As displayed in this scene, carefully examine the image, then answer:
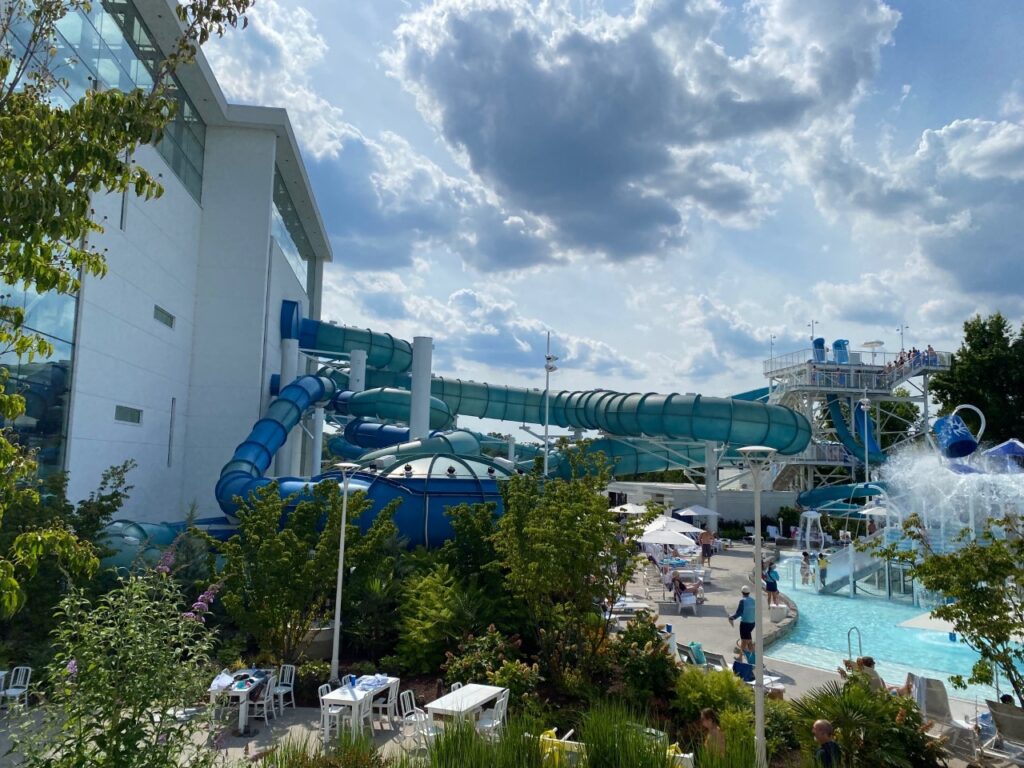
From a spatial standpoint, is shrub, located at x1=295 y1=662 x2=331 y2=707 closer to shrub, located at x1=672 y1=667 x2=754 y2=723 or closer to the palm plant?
shrub, located at x1=672 y1=667 x2=754 y2=723

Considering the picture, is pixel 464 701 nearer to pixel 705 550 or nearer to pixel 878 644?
pixel 878 644

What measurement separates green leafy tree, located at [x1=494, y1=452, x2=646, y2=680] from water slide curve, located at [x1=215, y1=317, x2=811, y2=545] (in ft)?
18.9

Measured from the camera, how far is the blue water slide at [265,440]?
20203mm

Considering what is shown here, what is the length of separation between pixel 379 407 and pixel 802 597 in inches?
631

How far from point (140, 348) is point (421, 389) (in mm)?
9166

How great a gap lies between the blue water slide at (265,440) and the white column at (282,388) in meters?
1.19

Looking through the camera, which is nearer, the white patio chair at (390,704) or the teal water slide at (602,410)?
the white patio chair at (390,704)

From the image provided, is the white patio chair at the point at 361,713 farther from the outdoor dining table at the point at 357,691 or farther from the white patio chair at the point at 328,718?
the white patio chair at the point at 328,718

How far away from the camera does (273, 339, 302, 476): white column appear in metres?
27.7

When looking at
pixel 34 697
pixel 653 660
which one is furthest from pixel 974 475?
pixel 34 697

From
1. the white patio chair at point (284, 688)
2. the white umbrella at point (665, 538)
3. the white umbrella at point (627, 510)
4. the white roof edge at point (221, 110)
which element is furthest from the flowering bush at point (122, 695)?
the white roof edge at point (221, 110)

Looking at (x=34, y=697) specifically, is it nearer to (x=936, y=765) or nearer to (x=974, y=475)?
(x=936, y=765)

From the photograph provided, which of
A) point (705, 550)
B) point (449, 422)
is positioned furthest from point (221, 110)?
point (705, 550)

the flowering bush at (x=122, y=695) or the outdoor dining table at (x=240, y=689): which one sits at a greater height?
the flowering bush at (x=122, y=695)
